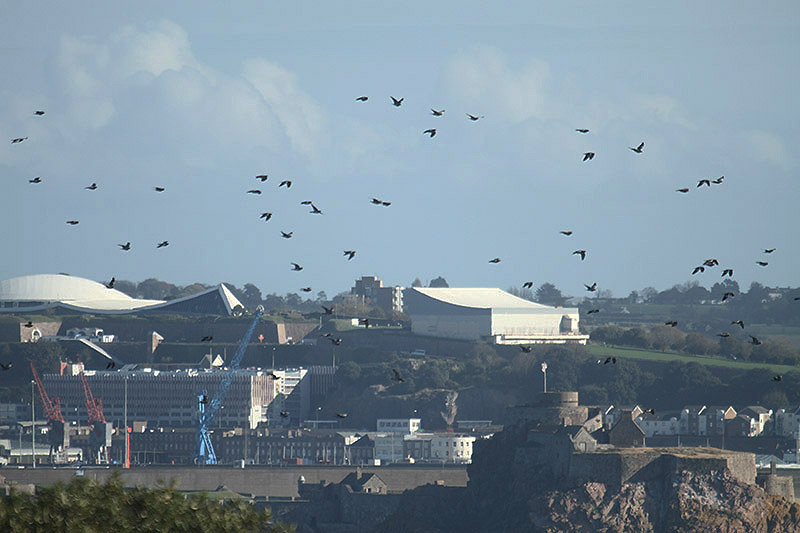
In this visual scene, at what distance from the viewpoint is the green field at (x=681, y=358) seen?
18300 centimetres

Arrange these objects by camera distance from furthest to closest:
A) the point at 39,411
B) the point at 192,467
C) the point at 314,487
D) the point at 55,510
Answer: the point at 39,411 < the point at 192,467 < the point at 314,487 < the point at 55,510

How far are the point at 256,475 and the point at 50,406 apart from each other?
50903mm

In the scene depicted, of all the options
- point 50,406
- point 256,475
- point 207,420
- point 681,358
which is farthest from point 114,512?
point 681,358

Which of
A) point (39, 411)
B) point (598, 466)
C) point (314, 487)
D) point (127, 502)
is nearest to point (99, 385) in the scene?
point (39, 411)

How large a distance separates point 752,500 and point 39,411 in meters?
97.7

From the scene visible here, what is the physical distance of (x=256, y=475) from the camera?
146125 millimetres

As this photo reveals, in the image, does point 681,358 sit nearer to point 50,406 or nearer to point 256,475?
point 256,475

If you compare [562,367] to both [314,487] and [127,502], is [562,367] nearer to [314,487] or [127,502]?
[314,487]

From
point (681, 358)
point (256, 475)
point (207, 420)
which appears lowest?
point (256, 475)

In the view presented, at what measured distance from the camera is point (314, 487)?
14038 cm

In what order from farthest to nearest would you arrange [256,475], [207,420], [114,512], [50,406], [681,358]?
[50,406]
[681,358]
[207,420]
[256,475]
[114,512]

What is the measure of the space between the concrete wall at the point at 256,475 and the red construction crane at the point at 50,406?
127ft

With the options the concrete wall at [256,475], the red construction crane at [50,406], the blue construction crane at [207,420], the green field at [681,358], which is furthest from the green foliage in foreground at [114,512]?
the red construction crane at [50,406]

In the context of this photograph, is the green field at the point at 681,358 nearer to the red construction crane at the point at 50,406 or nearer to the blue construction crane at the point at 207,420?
the blue construction crane at the point at 207,420
